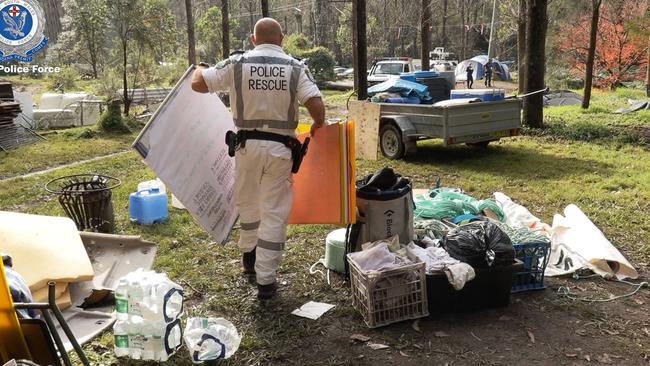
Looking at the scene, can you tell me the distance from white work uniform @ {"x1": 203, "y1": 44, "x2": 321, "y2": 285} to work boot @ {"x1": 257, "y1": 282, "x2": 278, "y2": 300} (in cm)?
4

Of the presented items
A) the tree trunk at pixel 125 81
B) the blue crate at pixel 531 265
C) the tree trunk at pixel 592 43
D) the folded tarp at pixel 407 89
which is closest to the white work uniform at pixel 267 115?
the blue crate at pixel 531 265

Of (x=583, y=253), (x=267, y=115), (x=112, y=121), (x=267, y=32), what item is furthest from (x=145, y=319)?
(x=112, y=121)

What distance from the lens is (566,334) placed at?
12.0 ft

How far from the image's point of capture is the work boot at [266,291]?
418 cm

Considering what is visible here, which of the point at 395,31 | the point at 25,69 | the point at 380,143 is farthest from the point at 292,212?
the point at 395,31

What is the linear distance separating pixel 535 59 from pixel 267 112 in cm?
924

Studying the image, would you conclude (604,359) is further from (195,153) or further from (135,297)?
(195,153)

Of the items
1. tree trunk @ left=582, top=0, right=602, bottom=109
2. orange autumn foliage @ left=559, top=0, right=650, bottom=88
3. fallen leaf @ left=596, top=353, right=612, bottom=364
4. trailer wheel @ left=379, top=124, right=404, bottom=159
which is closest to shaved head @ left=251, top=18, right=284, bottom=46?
fallen leaf @ left=596, top=353, right=612, bottom=364

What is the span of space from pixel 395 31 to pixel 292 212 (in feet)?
164

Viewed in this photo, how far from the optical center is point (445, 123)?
8586 millimetres

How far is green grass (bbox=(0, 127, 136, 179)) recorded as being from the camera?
9.83 metres

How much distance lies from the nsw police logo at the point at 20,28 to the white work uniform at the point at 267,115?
12552 mm

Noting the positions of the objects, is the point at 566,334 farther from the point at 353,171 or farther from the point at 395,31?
the point at 395,31

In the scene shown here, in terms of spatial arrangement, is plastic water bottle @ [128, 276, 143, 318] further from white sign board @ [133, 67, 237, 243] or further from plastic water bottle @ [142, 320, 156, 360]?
white sign board @ [133, 67, 237, 243]
